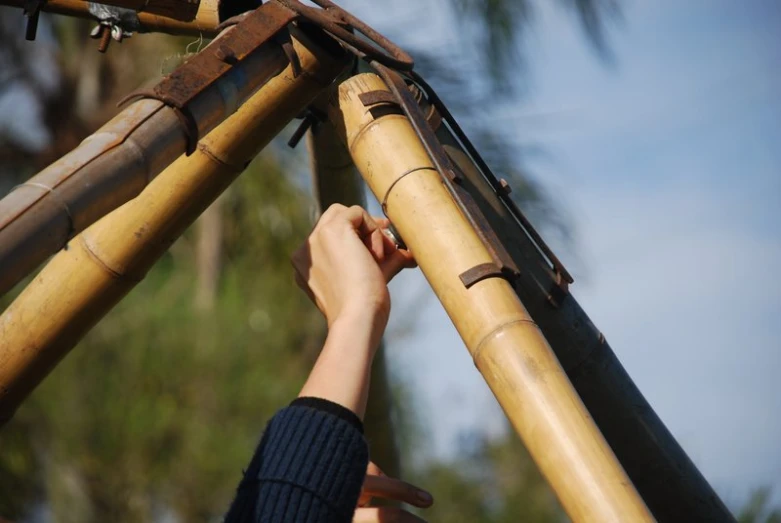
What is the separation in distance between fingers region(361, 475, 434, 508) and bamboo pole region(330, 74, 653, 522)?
405 mm

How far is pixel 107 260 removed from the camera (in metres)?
1.74

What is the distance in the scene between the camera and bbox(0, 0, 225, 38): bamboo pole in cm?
177

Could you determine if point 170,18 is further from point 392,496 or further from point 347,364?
point 392,496

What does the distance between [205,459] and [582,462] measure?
557 cm

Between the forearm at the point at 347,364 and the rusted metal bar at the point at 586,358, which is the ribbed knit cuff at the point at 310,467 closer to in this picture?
the forearm at the point at 347,364

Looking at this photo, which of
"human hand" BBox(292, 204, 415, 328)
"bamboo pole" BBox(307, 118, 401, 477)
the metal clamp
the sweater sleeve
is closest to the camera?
the sweater sleeve

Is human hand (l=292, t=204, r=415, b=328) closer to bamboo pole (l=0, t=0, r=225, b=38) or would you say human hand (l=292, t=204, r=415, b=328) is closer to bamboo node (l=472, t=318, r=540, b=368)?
bamboo node (l=472, t=318, r=540, b=368)

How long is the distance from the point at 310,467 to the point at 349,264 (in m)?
0.34

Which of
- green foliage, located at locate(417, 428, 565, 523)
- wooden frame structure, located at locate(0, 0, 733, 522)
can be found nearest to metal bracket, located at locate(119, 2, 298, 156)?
wooden frame structure, located at locate(0, 0, 733, 522)

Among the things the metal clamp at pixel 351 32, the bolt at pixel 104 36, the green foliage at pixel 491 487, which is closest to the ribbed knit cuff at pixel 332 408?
the metal clamp at pixel 351 32

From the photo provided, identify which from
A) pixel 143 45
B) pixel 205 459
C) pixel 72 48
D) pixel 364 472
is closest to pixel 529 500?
pixel 205 459

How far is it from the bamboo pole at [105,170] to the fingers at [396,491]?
26.7 inches

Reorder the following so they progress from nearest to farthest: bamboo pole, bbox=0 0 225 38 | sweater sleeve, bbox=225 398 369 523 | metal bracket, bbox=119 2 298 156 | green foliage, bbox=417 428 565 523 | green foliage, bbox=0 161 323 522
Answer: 1. sweater sleeve, bbox=225 398 369 523
2. metal bracket, bbox=119 2 298 156
3. bamboo pole, bbox=0 0 225 38
4. green foliage, bbox=0 161 323 522
5. green foliage, bbox=417 428 565 523

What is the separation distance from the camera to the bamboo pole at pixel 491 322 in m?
1.21
